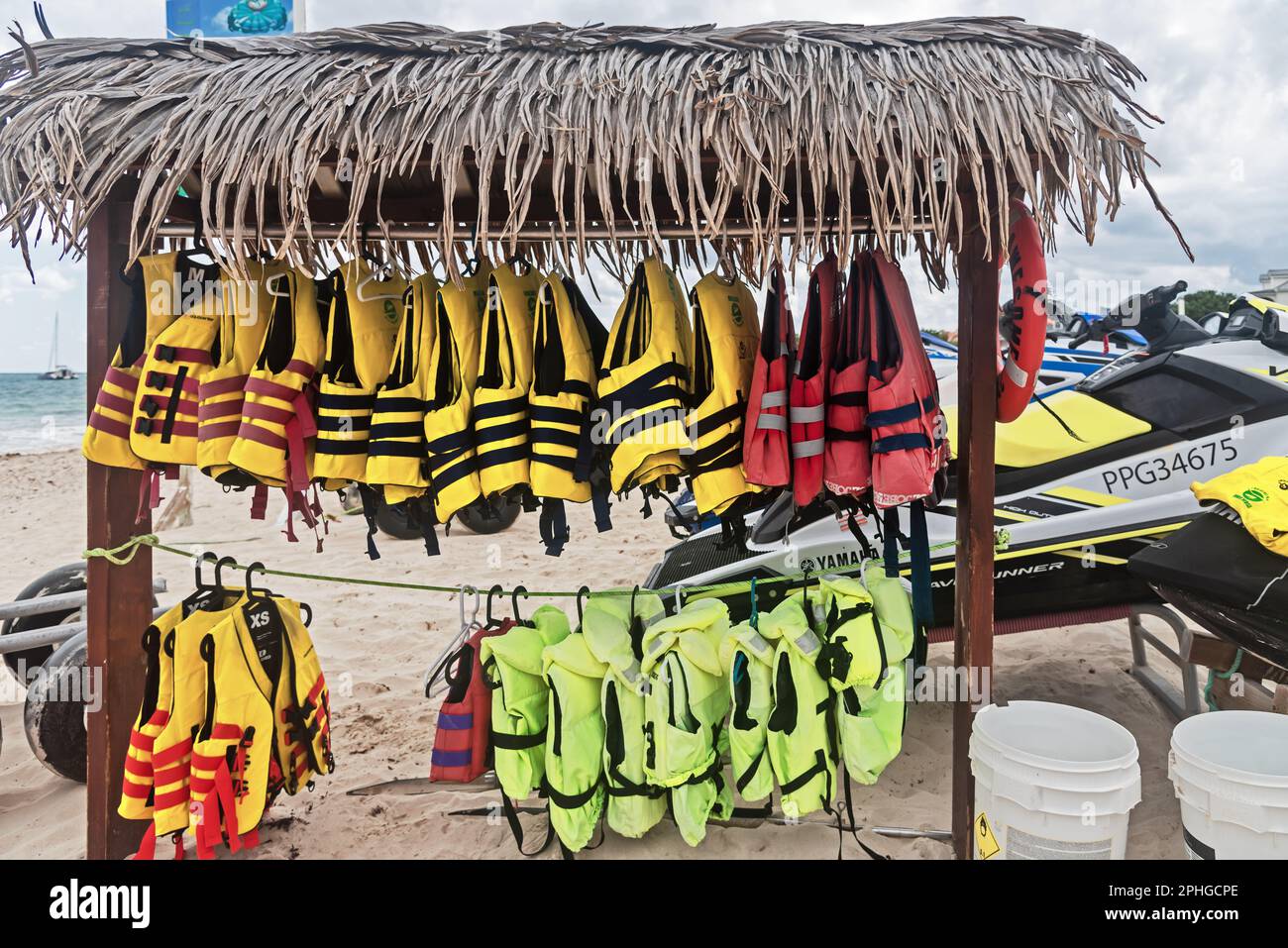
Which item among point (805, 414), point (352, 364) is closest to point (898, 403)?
point (805, 414)

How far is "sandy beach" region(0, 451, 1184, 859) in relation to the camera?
8.20ft

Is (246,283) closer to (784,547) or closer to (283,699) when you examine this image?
(283,699)

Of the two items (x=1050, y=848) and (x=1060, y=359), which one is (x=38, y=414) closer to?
(x=1060, y=359)

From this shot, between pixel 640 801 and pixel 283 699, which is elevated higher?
pixel 283 699

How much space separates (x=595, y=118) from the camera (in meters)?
1.94

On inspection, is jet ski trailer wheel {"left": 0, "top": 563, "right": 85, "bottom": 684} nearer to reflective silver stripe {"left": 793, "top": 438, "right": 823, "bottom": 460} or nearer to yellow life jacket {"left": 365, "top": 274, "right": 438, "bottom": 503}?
yellow life jacket {"left": 365, "top": 274, "right": 438, "bottom": 503}

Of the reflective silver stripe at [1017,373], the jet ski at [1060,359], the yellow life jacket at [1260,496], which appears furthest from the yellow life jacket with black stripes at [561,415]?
the jet ski at [1060,359]

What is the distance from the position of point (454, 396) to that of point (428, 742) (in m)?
1.84

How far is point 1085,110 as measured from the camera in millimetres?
1847

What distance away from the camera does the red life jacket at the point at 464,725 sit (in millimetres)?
2326

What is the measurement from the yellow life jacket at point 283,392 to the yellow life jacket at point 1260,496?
288 cm

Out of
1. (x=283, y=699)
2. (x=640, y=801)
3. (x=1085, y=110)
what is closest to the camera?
(x=1085, y=110)
